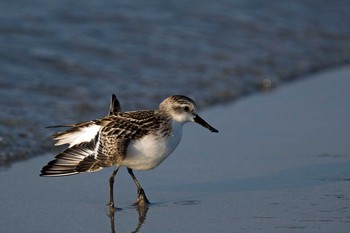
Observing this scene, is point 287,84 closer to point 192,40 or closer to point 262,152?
point 192,40

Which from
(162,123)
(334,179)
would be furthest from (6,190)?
(334,179)

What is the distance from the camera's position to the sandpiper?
6.02m

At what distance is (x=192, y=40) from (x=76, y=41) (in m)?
1.54

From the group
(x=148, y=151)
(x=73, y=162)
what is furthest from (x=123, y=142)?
(x=73, y=162)

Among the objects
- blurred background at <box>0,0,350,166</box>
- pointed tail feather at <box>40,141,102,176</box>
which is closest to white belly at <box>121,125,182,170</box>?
pointed tail feather at <box>40,141,102,176</box>

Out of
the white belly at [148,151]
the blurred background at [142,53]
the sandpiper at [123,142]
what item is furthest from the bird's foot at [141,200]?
the blurred background at [142,53]

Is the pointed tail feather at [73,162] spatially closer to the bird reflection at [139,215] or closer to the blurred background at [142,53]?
the bird reflection at [139,215]

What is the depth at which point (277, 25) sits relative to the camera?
40.4 ft

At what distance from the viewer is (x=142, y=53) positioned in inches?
420

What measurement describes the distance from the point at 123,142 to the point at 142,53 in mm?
4751

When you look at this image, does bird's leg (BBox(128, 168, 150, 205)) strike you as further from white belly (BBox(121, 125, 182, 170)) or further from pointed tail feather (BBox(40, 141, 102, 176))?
pointed tail feather (BBox(40, 141, 102, 176))

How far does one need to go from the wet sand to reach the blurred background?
0.75 meters

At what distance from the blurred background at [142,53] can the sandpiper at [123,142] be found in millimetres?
1218

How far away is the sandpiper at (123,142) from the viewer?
6.02 m
